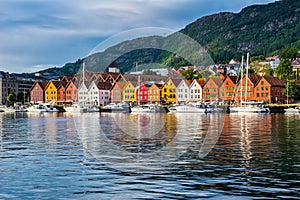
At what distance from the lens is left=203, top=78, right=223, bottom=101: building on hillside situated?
426 ft

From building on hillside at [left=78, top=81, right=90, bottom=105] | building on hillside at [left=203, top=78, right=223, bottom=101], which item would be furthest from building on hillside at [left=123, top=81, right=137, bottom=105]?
building on hillside at [left=203, top=78, right=223, bottom=101]

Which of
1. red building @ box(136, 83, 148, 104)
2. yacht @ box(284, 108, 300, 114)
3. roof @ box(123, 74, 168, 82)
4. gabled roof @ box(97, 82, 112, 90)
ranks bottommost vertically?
yacht @ box(284, 108, 300, 114)

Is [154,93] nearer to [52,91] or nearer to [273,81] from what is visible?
[273,81]

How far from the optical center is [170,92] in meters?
136

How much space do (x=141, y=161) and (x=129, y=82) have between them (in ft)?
403

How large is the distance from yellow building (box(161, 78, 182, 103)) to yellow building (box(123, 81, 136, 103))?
36.0 ft

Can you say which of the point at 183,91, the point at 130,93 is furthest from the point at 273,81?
the point at 130,93

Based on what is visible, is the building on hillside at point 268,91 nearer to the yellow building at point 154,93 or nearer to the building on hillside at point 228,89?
the building on hillside at point 228,89

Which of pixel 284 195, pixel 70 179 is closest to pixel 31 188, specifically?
pixel 70 179

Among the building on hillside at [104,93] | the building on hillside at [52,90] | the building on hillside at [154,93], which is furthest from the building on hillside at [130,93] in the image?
the building on hillside at [52,90]

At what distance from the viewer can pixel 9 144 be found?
2995 centimetres

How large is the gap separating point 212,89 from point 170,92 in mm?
13628

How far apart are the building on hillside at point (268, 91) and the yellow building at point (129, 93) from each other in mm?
40280

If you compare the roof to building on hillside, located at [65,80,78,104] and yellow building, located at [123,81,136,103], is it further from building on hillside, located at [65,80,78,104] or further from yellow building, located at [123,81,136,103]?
building on hillside, located at [65,80,78,104]
